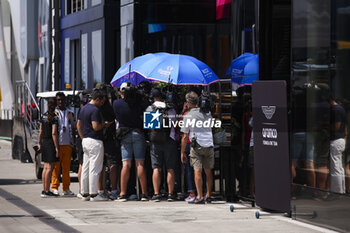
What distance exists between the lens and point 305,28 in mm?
11578

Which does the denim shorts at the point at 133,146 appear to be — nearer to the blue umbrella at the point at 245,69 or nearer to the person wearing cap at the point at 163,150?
the person wearing cap at the point at 163,150

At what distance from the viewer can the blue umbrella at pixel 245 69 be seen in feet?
43.2

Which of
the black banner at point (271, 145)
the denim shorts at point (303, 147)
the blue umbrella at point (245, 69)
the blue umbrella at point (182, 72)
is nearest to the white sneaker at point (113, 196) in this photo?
the blue umbrella at point (182, 72)

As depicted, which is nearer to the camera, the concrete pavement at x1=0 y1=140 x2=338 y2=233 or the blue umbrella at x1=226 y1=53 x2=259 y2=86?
the concrete pavement at x1=0 y1=140 x2=338 y2=233

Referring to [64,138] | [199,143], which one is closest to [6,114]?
[64,138]

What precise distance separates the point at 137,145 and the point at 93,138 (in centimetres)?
73

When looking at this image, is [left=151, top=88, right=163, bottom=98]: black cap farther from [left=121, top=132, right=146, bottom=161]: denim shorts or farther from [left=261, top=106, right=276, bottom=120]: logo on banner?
[left=261, top=106, right=276, bottom=120]: logo on banner

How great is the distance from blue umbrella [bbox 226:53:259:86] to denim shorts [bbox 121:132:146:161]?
6.15 ft

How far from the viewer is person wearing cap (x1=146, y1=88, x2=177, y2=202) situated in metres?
14.5

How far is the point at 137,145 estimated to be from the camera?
14.6 m

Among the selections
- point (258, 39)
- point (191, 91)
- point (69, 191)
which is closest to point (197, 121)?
point (191, 91)

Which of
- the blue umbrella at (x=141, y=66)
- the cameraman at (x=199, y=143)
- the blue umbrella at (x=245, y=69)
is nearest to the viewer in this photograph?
Answer: the blue umbrella at (x=245, y=69)

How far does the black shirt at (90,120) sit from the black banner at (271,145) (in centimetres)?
313

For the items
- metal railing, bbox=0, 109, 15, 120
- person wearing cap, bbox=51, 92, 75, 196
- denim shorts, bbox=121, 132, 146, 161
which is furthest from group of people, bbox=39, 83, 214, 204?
metal railing, bbox=0, 109, 15, 120
